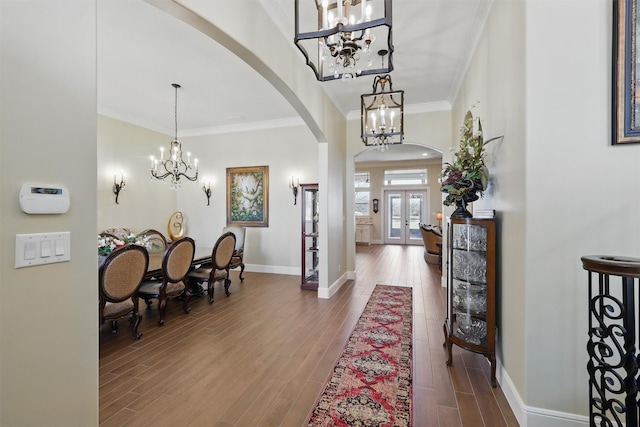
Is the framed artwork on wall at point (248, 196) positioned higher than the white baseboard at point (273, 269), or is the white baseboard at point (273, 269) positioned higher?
the framed artwork on wall at point (248, 196)

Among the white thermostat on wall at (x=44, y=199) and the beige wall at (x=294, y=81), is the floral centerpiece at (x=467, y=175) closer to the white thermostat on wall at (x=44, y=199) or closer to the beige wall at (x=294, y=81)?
the beige wall at (x=294, y=81)

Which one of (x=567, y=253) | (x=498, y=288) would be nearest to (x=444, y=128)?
(x=498, y=288)

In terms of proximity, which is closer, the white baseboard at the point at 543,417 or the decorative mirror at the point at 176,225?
the white baseboard at the point at 543,417

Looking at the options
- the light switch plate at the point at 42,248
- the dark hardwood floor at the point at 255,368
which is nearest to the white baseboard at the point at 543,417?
the dark hardwood floor at the point at 255,368

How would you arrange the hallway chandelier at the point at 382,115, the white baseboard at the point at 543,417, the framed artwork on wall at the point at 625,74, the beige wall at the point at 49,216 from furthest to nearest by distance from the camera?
the hallway chandelier at the point at 382,115 < the white baseboard at the point at 543,417 < the framed artwork on wall at the point at 625,74 < the beige wall at the point at 49,216

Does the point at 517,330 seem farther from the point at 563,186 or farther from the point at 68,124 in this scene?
the point at 68,124

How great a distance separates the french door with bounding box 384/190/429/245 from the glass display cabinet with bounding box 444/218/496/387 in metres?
9.02

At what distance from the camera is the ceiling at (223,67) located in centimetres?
277

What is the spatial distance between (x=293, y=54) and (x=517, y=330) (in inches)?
131

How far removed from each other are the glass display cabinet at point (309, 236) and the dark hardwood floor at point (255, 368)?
780 mm

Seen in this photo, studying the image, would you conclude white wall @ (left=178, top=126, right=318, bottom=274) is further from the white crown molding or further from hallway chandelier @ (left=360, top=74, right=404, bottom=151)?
hallway chandelier @ (left=360, top=74, right=404, bottom=151)

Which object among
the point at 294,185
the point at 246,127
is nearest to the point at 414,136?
the point at 294,185

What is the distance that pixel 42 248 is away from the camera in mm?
1026

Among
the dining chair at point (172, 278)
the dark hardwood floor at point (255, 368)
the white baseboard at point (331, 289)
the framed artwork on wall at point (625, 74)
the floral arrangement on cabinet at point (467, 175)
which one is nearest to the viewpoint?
the framed artwork on wall at point (625, 74)
